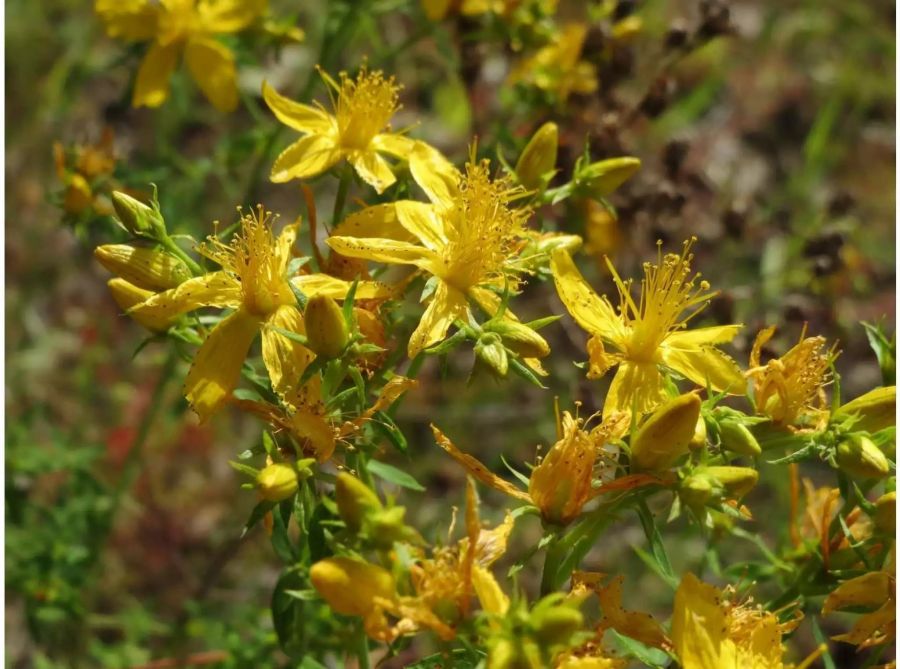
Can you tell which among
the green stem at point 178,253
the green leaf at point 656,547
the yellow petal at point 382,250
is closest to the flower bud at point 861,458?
the green leaf at point 656,547

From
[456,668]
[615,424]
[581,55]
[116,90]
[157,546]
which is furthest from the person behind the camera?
[116,90]

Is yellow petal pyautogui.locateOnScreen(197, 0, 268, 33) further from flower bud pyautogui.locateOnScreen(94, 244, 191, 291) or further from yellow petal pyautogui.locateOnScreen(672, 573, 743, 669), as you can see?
yellow petal pyautogui.locateOnScreen(672, 573, 743, 669)

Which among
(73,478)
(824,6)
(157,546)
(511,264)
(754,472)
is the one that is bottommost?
(157,546)

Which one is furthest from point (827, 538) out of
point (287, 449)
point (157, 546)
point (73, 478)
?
point (157, 546)

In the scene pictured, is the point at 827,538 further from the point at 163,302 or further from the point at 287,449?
the point at 163,302

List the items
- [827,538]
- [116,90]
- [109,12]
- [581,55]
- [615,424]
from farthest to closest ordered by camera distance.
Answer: [116,90] < [581,55] < [109,12] < [827,538] < [615,424]
